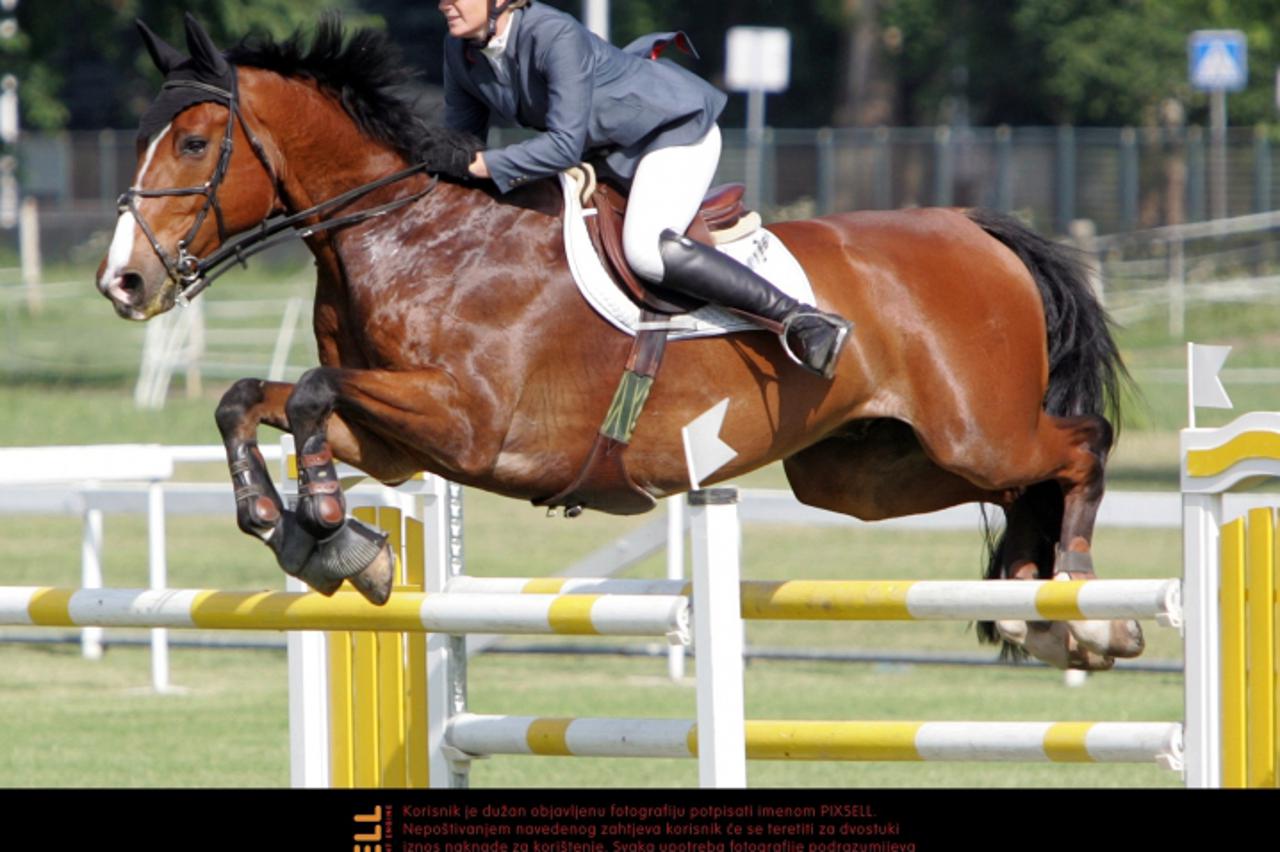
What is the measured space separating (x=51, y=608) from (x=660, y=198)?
6.01ft

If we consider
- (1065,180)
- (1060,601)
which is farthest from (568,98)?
(1065,180)

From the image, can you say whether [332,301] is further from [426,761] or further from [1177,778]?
[1177,778]

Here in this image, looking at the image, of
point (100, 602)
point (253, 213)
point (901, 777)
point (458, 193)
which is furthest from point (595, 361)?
point (901, 777)

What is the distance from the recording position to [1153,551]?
13438 mm

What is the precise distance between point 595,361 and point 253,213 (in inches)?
37.3

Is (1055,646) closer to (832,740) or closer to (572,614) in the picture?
(832,740)

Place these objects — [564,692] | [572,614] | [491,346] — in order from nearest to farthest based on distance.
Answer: [572,614] < [491,346] < [564,692]

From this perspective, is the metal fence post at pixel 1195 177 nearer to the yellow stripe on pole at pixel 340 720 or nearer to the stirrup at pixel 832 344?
the stirrup at pixel 832 344

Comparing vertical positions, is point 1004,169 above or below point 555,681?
above

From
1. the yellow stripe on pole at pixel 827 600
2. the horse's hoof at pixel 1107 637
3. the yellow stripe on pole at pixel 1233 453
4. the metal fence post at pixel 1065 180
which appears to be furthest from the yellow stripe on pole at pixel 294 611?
the metal fence post at pixel 1065 180

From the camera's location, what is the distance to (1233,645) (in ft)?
13.5

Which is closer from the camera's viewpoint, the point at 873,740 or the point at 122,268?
the point at 873,740

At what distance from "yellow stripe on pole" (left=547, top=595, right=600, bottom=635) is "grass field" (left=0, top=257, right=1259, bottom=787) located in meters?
2.74

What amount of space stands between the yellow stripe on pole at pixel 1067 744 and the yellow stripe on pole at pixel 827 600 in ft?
1.35
